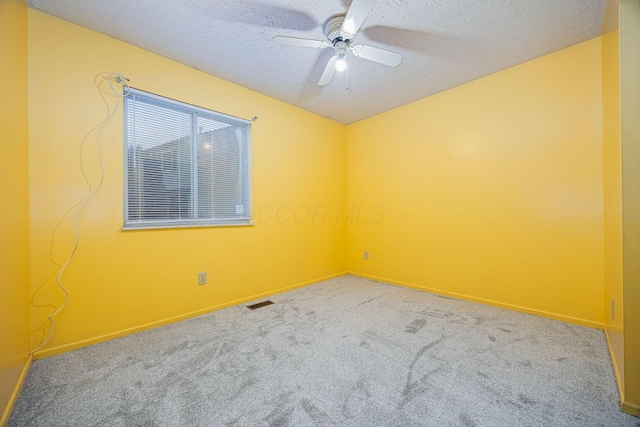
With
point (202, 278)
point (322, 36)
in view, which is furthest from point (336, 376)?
point (322, 36)

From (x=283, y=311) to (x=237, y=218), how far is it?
1.16 m

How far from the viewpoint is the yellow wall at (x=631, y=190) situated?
1.23m

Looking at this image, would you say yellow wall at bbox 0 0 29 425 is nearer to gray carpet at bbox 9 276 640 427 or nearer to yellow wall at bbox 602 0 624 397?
gray carpet at bbox 9 276 640 427

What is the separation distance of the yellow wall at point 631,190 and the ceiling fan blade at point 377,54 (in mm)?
1187

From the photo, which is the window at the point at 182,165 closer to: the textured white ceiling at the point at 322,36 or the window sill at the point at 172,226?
the window sill at the point at 172,226

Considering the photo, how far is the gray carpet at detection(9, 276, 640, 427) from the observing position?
123cm

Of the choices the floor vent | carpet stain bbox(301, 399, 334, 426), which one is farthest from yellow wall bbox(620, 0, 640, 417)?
the floor vent

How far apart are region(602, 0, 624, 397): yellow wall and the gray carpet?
0.23 meters

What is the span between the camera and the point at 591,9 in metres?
1.78

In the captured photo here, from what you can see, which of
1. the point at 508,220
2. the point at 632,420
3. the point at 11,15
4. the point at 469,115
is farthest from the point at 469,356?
the point at 11,15

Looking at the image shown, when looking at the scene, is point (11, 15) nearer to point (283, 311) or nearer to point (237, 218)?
point (237, 218)

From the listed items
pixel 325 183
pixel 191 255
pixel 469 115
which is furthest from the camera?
pixel 325 183

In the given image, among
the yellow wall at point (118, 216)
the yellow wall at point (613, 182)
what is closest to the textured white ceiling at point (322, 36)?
the yellow wall at point (118, 216)

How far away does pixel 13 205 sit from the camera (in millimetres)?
1427
